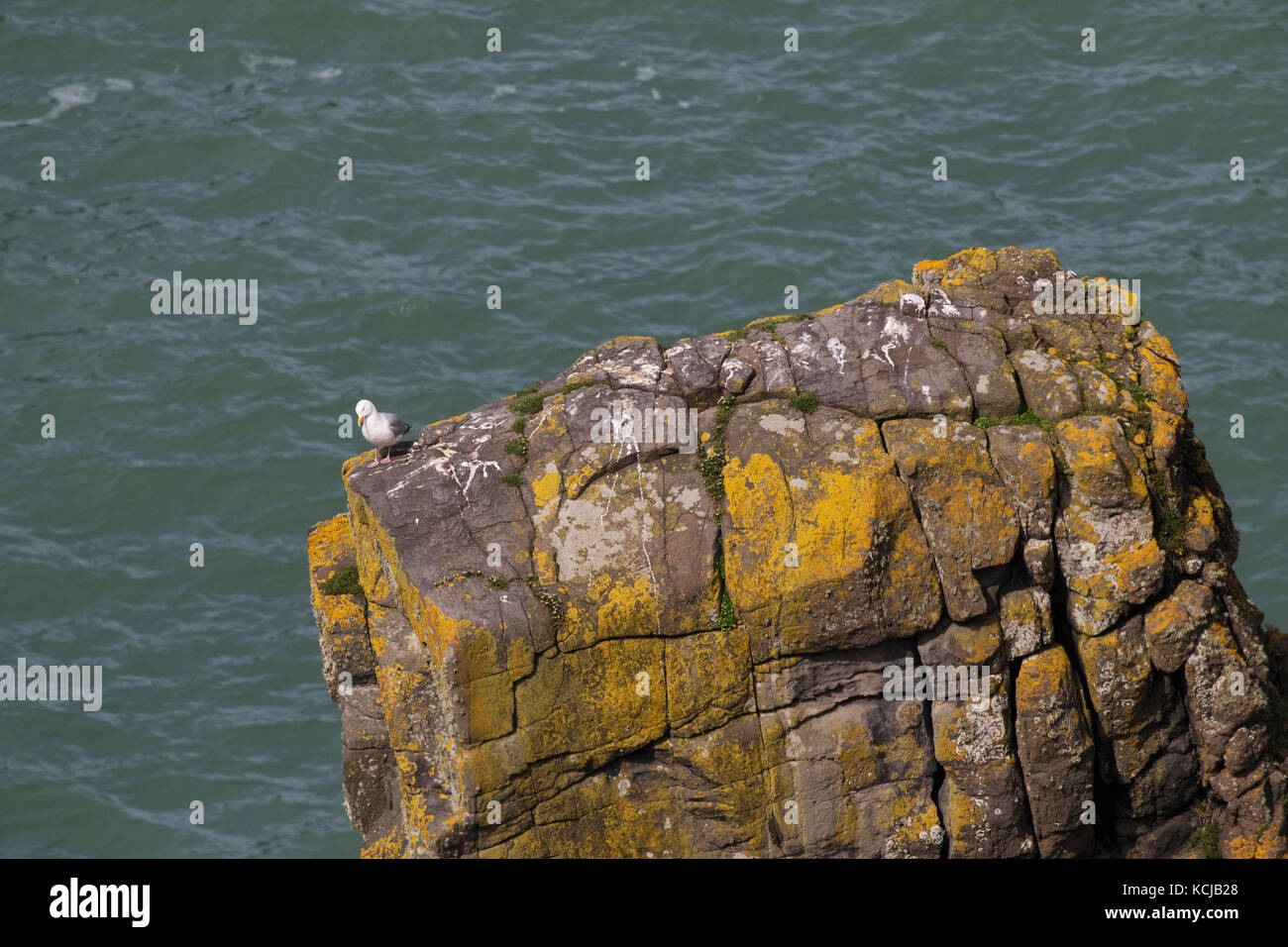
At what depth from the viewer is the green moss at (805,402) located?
22656mm

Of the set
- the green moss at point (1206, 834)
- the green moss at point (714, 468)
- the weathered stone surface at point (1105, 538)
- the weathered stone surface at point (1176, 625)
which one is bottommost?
the green moss at point (1206, 834)

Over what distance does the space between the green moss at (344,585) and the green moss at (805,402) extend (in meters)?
7.79

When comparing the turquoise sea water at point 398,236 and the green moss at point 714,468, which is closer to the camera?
the green moss at point 714,468

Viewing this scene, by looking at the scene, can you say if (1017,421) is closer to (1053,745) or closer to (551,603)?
(1053,745)

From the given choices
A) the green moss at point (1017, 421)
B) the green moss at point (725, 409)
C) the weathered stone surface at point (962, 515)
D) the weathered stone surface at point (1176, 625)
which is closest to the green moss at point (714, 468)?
the green moss at point (725, 409)

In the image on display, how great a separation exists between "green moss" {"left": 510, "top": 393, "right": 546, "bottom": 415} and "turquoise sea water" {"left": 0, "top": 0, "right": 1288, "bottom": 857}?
18435 mm

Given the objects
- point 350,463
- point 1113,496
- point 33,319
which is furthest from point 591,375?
point 33,319

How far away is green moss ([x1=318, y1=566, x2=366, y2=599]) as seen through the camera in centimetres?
2452

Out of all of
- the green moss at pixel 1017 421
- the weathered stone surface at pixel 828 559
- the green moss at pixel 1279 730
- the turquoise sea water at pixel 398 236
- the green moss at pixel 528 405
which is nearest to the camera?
the weathered stone surface at pixel 828 559

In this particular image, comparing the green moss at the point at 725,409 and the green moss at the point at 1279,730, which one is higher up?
the green moss at the point at 725,409

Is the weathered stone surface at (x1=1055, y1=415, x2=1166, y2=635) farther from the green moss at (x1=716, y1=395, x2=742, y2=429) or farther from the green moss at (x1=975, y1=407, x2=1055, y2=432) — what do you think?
the green moss at (x1=716, y1=395, x2=742, y2=429)

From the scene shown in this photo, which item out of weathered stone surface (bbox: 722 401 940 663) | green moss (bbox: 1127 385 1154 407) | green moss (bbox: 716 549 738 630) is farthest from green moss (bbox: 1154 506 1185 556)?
green moss (bbox: 716 549 738 630)

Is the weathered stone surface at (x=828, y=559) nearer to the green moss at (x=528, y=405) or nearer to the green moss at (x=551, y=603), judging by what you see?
the green moss at (x=551, y=603)

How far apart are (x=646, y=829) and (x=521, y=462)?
5898 mm
